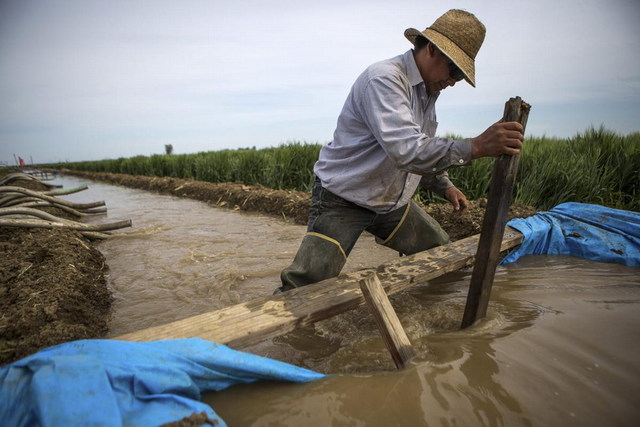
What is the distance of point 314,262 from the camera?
5.99 feet

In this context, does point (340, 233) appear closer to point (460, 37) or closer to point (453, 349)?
point (453, 349)

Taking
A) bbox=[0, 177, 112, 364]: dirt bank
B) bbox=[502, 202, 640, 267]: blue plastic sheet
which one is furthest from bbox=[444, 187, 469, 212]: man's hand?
bbox=[0, 177, 112, 364]: dirt bank

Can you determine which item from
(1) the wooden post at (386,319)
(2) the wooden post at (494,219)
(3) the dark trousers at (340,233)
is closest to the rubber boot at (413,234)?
(3) the dark trousers at (340,233)

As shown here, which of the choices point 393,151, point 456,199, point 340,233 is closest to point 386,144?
point 393,151

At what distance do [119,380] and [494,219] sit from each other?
141cm

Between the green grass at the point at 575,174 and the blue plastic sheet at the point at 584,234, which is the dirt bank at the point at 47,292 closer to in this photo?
the blue plastic sheet at the point at 584,234

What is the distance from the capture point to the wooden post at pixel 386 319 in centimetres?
126

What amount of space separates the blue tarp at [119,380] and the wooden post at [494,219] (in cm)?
97

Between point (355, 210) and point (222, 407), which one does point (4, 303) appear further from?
point (355, 210)

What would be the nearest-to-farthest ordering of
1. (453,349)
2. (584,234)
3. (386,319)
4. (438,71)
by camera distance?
(386,319) < (453,349) < (438,71) < (584,234)

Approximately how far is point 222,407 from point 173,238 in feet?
11.5

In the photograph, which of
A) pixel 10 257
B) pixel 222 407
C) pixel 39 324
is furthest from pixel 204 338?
pixel 10 257

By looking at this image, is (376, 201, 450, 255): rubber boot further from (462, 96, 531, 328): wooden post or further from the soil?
(462, 96, 531, 328): wooden post

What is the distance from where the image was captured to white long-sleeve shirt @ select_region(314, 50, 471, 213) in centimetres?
150
